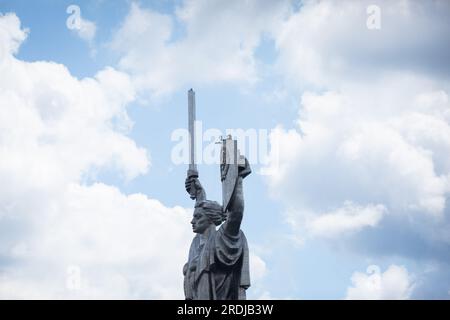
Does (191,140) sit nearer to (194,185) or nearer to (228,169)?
(194,185)

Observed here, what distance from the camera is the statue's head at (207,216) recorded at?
88.5 feet

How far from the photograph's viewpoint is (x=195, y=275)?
26.4 metres

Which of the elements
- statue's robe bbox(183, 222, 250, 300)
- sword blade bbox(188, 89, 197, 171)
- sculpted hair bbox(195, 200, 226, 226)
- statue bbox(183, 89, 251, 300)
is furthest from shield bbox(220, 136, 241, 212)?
sword blade bbox(188, 89, 197, 171)

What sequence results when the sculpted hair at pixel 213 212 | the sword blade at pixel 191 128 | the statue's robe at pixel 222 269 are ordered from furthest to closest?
the sword blade at pixel 191 128 < the sculpted hair at pixel 213 212 < the statue's robe at pixel 222 269

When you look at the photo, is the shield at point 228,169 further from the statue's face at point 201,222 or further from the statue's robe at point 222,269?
the statue's face at point 201,222

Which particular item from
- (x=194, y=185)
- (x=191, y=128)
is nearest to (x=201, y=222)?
(x=194, y=185)

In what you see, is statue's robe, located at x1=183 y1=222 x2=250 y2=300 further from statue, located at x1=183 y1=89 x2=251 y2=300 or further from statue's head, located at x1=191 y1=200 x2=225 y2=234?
statue's head, located at x1=191 y1=200 x2=225 y2=234

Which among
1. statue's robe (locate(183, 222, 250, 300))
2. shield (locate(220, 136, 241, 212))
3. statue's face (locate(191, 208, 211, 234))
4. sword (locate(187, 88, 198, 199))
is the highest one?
sword (locate(187, 88, 198, 199))

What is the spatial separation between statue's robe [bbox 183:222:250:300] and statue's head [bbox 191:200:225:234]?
2.35 feet

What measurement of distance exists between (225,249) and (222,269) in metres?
0.52

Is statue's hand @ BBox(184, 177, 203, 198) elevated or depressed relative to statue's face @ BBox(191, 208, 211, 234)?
elevated

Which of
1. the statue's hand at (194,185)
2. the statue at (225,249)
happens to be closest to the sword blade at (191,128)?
the statue's hand at (194,185)

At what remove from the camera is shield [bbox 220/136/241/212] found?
83.0 feet
